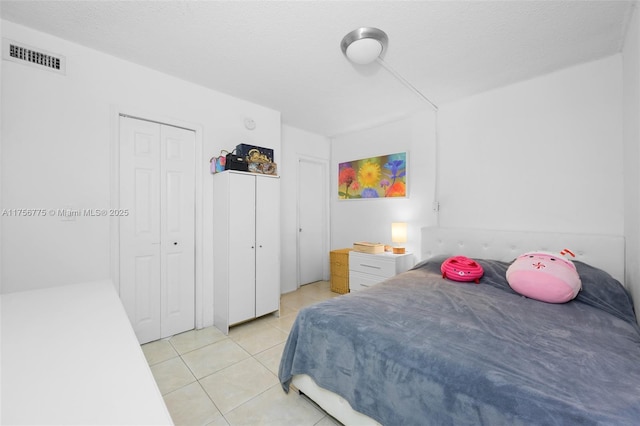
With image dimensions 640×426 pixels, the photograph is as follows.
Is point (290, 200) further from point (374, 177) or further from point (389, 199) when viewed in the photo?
point (389, 199)

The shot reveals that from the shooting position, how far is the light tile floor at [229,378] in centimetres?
162

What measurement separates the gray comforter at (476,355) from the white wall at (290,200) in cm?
215

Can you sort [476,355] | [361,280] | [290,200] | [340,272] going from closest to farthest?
[476,355], [361,280], [340,272], [290,200]

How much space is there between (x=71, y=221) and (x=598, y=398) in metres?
3.24

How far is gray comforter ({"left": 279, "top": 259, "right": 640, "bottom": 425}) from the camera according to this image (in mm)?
962

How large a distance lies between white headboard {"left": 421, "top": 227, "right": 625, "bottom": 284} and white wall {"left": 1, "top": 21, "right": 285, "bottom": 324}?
3.30m

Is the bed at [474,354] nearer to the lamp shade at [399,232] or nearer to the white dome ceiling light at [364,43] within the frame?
the lamp shade at [399,232]

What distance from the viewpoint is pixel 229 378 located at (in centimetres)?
198

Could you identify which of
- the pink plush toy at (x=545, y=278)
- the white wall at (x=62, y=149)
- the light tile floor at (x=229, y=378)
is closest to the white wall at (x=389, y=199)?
the pink plush toy at (x=545, y=278)

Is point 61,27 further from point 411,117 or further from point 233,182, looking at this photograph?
point 411,117

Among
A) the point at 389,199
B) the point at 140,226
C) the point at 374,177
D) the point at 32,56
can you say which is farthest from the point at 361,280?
the point at 32,56

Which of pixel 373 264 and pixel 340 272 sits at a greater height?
pixel 373 264

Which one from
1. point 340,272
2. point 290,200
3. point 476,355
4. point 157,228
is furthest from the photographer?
point 290,200

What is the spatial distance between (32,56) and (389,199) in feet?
12.3
